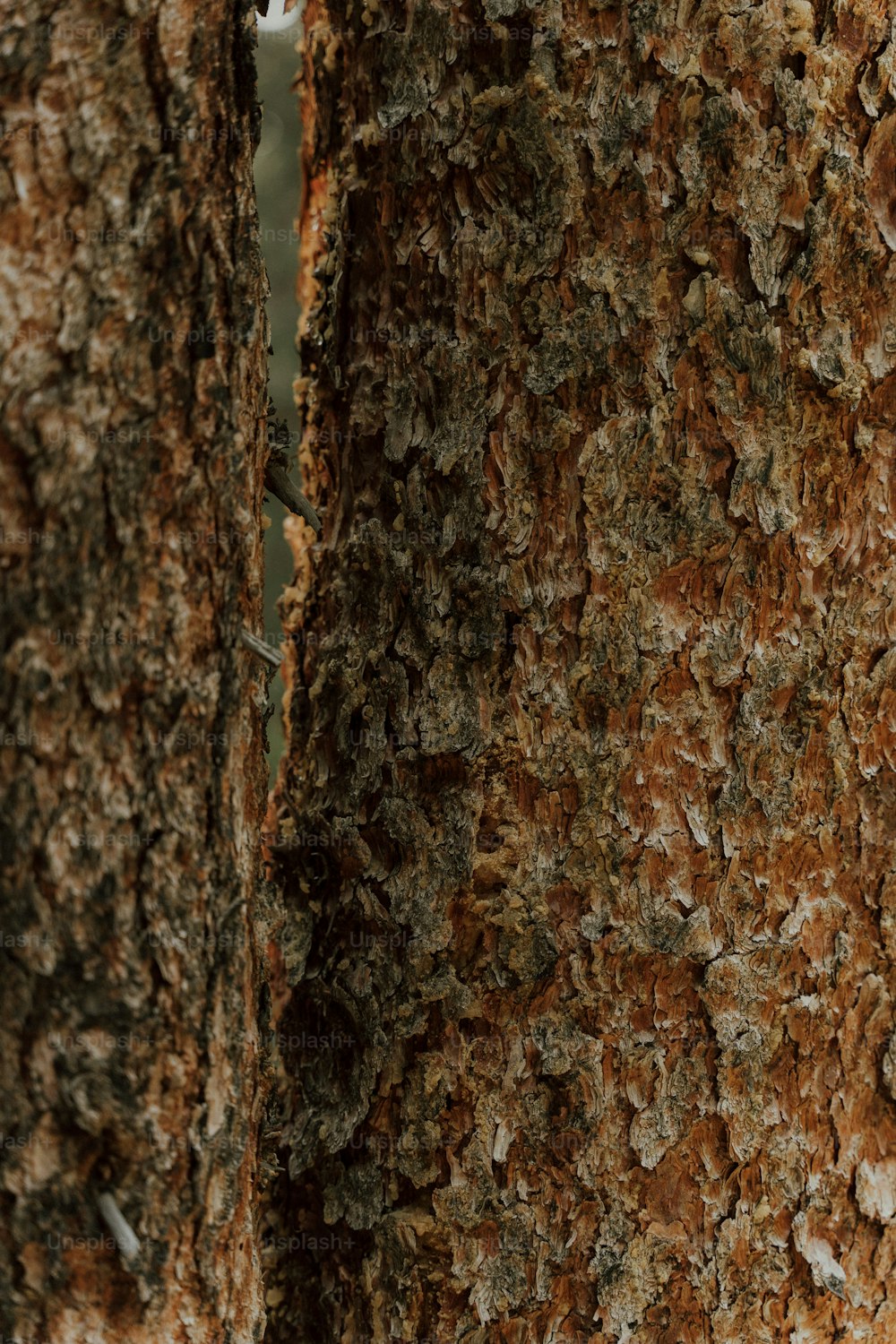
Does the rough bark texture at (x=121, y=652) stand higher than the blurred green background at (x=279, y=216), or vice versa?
the blurred green background at (x=279, y=216)

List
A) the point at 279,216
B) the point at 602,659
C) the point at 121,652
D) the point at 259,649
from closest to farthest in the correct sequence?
1. the point at 121,652
2. the point at 259,649
3. the point at 602,659
4. the point at 279,216

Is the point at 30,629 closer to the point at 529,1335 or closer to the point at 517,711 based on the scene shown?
the point at 517,711

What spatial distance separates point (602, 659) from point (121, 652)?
0.58 m

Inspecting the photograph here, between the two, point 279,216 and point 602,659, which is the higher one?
point 279,216

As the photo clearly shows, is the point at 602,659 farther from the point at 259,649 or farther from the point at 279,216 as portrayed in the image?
the point at 279,216

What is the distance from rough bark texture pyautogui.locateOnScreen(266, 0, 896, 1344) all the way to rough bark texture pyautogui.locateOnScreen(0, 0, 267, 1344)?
277mm

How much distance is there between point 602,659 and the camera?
1391 millimetres

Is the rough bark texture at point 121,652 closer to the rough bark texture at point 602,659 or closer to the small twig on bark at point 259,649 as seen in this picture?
the small twig on bark at point 259,649

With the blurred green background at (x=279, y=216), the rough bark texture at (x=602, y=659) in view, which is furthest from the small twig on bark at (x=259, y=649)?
the blurred green background at (x=279, y=216)

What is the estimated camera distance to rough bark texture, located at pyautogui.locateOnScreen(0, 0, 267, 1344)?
1063 millimetres

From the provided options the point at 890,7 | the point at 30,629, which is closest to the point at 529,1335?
the point at 30,629

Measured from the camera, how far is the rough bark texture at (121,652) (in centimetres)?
106

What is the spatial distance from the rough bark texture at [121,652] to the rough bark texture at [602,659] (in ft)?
0.91

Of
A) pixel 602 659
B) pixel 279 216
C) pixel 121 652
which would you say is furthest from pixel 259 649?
pixel 279 216
